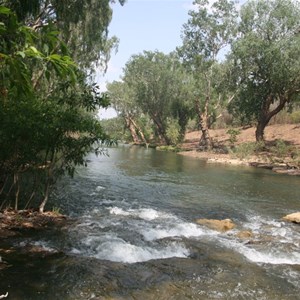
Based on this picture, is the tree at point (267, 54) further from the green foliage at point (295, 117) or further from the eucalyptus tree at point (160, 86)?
the eucalyptus tree at point (160, 86)

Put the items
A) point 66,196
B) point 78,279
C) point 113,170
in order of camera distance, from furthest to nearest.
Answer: point 113,170 < point 66,196 < point 78,279

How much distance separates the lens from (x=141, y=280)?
6.68 m

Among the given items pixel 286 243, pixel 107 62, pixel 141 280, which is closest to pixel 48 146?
pixel 141 280

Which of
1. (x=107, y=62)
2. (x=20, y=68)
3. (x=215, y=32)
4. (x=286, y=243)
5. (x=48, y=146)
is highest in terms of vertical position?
(x=215, y=32)

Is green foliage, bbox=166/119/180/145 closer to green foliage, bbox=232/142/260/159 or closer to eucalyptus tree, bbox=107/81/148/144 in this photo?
eucalyptus tree, bbox=107/81/148/144

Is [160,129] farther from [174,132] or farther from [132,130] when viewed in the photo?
[132,130]

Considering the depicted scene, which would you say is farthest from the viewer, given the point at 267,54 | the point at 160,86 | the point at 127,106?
the point at 127,106

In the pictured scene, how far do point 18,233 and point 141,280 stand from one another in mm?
3906

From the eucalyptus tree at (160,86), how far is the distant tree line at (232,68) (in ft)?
0.53

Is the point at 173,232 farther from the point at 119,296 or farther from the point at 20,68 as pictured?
the point at 20,68

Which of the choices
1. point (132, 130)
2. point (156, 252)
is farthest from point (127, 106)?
point (156, 252)

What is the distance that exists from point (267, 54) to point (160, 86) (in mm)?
24609

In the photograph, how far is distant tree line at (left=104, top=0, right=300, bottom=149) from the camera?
116ft

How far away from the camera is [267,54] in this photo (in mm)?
34719
